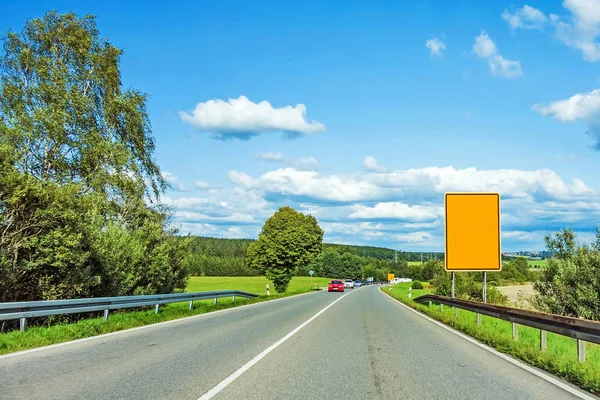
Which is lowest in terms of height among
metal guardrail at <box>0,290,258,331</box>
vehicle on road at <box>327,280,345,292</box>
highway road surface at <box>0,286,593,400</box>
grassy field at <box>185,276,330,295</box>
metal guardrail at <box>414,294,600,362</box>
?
grassy field at <box>185,276,330,295</box>

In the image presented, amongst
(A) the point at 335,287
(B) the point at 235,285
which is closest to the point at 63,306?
(A) the point at 335,287

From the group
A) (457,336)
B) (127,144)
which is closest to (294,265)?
(127,144)

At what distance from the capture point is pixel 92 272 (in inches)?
694

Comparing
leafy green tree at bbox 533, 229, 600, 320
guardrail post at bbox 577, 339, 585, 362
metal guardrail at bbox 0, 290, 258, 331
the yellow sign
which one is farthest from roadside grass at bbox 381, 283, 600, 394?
leafy green tree at bbox 533, 229, 600, 320

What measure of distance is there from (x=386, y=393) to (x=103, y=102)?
24192 mm

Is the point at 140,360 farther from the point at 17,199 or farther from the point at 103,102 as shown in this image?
the point at 103,102

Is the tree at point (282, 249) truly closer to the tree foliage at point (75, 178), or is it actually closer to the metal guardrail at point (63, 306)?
the tree foliage at point (75, 178)

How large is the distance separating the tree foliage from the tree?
30.1m

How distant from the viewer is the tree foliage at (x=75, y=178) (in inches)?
573

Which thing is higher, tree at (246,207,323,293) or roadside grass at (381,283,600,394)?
tree at (246,207,323,293)

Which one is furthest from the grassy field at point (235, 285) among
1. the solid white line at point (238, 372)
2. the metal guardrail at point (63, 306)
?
the solid white line at point (238, 372)

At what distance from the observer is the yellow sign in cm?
1919

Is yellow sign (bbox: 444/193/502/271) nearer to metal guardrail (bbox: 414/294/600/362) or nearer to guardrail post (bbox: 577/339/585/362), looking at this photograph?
metal guardrail (bbox: 414/294/600/362)

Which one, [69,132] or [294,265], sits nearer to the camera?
[69,132]
